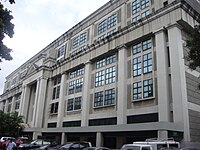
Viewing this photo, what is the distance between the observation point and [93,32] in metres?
41.6

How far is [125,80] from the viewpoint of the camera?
30750 mm

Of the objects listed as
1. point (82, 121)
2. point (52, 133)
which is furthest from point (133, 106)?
point (52, 133)

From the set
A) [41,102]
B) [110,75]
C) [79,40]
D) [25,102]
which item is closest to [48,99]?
[41,102]

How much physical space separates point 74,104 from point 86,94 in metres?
4.24

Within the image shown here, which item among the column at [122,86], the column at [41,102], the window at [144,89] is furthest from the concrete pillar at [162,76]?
the column at [41,102]

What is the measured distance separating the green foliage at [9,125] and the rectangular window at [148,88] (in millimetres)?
28430

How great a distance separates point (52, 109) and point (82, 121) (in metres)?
12.6

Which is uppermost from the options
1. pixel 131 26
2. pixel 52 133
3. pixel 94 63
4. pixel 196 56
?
pixel 131 26

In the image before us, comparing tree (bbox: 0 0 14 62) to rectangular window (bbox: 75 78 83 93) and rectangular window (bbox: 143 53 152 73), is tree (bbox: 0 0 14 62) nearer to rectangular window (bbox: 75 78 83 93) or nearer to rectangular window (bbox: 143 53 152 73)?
rectangular window (bbox: 143 53 152 73)

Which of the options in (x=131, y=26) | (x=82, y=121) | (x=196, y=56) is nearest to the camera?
(x=196, y=56)

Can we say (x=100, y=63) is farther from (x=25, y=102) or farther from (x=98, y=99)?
(x=25, y=102)

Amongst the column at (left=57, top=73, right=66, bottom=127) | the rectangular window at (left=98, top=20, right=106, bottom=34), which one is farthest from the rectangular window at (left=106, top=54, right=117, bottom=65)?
the column at (left=57, top=73, right=66, bottom=127)

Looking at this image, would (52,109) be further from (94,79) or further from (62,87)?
(94,79)

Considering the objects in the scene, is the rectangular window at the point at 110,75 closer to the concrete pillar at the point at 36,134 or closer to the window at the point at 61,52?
the window at the point at 61,52
